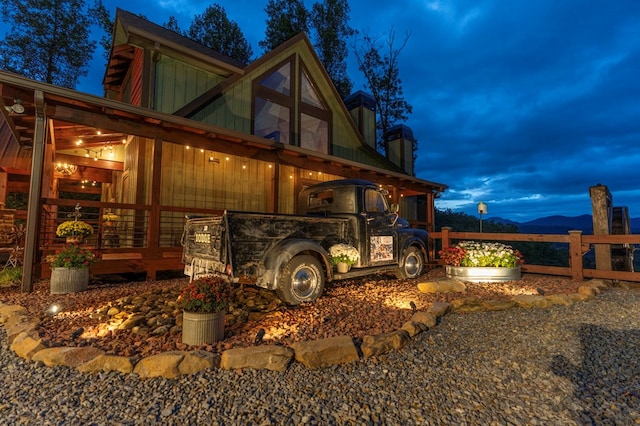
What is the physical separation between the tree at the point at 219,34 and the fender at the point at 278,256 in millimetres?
22350

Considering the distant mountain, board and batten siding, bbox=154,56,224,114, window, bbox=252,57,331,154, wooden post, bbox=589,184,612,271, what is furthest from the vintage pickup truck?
the distant mountain

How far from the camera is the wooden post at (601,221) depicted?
7.19 metres

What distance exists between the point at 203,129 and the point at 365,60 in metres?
22.4

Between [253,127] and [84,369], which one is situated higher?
[253,127]

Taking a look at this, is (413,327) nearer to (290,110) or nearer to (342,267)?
(342,267)

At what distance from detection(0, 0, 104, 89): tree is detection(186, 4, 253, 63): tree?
20.7 feet

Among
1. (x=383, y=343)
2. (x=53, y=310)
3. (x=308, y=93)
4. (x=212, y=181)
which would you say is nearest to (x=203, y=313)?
(x=383, y=343)

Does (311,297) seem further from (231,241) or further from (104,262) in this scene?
(104,262)

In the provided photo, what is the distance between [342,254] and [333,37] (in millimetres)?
22932

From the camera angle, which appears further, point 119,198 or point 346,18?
Result: point 346,18

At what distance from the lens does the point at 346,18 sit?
2436cm

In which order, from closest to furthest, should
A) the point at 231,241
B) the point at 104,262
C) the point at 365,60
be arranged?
the point at 231,241 < the point at 104,262 < the point at 365,60

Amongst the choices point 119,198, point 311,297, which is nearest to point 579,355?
point 311,297

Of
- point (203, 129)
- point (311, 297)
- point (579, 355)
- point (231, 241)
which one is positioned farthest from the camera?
point (203, 129)
